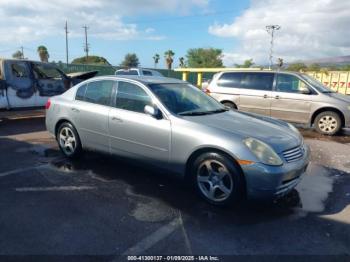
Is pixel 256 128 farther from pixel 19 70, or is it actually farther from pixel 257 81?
pixel 19 70

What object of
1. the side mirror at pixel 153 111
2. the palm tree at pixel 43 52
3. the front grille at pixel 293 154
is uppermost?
the palm tree at pixel 43 52

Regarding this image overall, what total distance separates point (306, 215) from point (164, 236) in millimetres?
1806

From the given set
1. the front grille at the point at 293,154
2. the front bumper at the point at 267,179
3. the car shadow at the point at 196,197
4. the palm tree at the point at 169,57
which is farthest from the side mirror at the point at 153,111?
the palm tree at the point at 169,57

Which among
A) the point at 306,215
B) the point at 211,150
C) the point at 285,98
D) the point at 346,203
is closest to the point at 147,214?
the point at 211,150

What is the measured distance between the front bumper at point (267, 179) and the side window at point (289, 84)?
5616 mm

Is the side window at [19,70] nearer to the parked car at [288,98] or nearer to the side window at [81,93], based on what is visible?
the side window at [81,93]

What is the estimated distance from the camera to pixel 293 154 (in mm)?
3975

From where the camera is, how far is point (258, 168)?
3.64 m

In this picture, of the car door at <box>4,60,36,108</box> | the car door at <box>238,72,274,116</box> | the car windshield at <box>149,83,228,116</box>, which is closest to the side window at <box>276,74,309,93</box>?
the car door at <box>238,72,274,116</box>

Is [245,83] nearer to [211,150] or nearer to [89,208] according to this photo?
[211,150]

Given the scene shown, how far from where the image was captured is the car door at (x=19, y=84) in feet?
30.1

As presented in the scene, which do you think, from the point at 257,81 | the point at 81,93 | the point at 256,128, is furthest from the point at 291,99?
the point at 81,93

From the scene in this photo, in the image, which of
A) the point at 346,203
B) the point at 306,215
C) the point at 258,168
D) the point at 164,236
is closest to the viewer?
the point at 164,236

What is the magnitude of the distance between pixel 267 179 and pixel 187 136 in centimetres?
112
